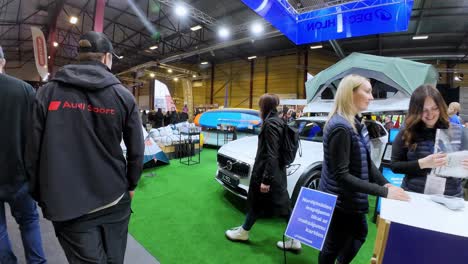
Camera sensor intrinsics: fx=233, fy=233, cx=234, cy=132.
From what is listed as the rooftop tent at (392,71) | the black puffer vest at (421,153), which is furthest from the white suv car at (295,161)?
the black puffer vest at (421,153)

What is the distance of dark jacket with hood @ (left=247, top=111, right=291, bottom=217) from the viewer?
7.26 feet

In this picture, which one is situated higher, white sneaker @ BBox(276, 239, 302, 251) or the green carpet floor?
white sneaker @ BBox(276, 239, 302, 251)

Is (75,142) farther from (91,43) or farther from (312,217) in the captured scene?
(312,217)

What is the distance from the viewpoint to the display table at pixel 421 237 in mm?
722

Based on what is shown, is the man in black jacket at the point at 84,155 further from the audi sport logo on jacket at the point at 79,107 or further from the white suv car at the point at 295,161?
the white suv car at the point at 295,161

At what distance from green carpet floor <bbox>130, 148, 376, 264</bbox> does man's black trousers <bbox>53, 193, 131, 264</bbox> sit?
1.22 metres

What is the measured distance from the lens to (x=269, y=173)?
2.21 m

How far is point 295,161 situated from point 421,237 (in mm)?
2240

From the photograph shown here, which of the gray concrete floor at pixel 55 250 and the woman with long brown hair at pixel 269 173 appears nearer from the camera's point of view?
the gray concrete floor at pixel 55 250

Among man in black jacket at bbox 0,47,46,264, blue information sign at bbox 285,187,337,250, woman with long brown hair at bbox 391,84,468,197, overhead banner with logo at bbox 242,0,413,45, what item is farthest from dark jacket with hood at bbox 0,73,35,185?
overhead banner with logo at bbox 242,0,413,45

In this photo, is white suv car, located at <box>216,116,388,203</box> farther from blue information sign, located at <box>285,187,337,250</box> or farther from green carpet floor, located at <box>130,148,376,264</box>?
blue information sign, located at <box>285,187,337,250</box>

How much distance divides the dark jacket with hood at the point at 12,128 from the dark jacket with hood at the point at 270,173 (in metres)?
1.78

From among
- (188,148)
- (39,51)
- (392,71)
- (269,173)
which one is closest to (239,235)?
(269,173)

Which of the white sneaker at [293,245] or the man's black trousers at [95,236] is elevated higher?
the man's black trousers at [95,236]
